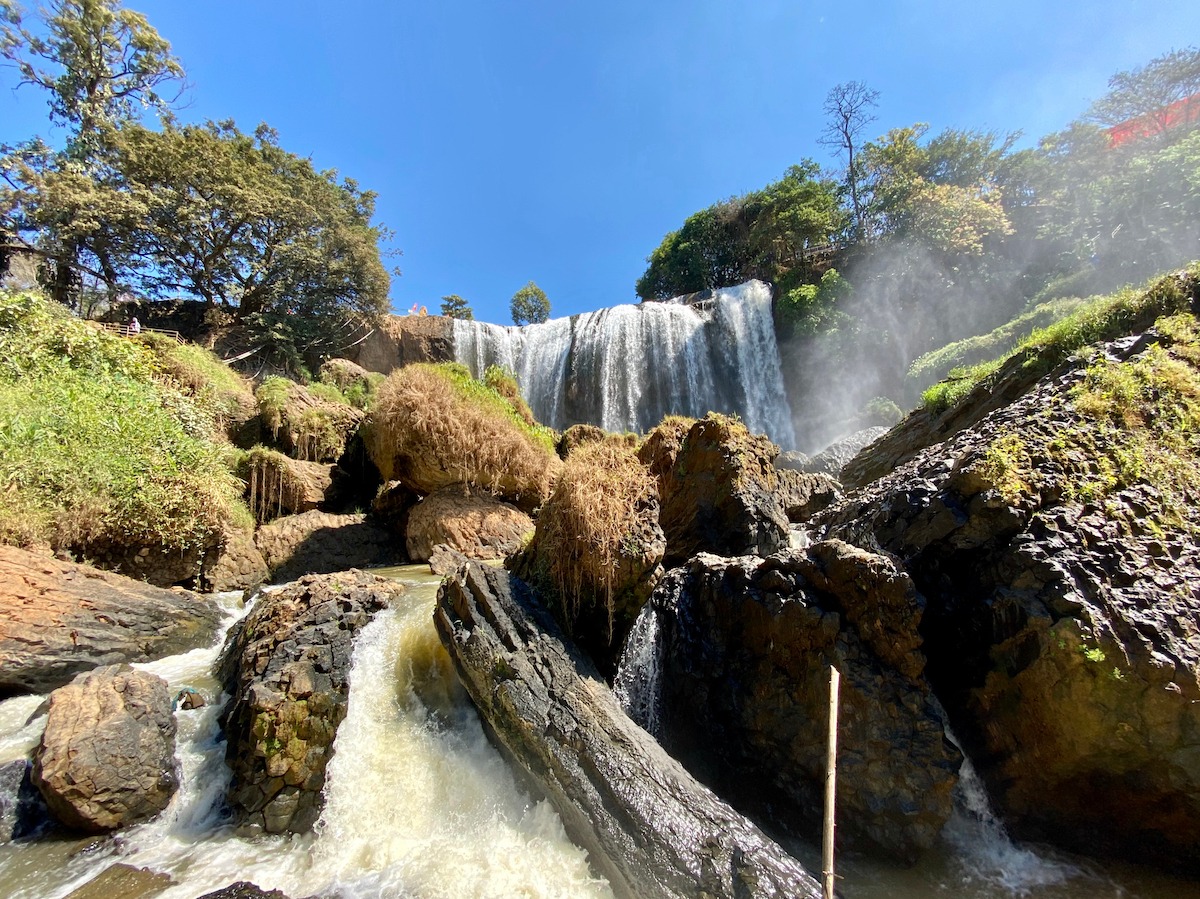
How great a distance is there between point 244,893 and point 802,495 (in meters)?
7.84

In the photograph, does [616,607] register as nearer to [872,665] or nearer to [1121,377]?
[872,665]

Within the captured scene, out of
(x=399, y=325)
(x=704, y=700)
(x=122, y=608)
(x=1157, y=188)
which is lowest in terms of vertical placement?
(x=704, y=700)

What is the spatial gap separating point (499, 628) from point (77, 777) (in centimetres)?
322

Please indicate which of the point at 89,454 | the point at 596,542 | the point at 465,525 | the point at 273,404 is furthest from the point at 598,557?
the point at 273,404

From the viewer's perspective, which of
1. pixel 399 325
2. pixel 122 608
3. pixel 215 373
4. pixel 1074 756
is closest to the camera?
pixel 1074 756

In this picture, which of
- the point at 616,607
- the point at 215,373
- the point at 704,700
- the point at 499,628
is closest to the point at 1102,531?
the point at 704,700

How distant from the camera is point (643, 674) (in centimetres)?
462

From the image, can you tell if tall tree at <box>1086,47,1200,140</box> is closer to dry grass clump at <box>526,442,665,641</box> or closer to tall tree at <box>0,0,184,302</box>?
dry grass clump at <box>526,442,665,641</box>

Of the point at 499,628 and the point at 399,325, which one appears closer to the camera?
the point at 499,628

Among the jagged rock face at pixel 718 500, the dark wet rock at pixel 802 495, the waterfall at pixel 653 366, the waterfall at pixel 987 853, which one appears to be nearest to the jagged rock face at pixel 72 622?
the jagged rock face at pixel 718 500

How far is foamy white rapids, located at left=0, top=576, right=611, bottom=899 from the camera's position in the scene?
3.26 metres

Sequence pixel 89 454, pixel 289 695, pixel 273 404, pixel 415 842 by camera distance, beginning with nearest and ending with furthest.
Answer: pixel 415 842 → pixel 289 695 → pixel 89 454 → pixel 273 404

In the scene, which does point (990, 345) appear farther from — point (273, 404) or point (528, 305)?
point (528, 305)

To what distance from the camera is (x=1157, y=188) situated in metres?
15.3
